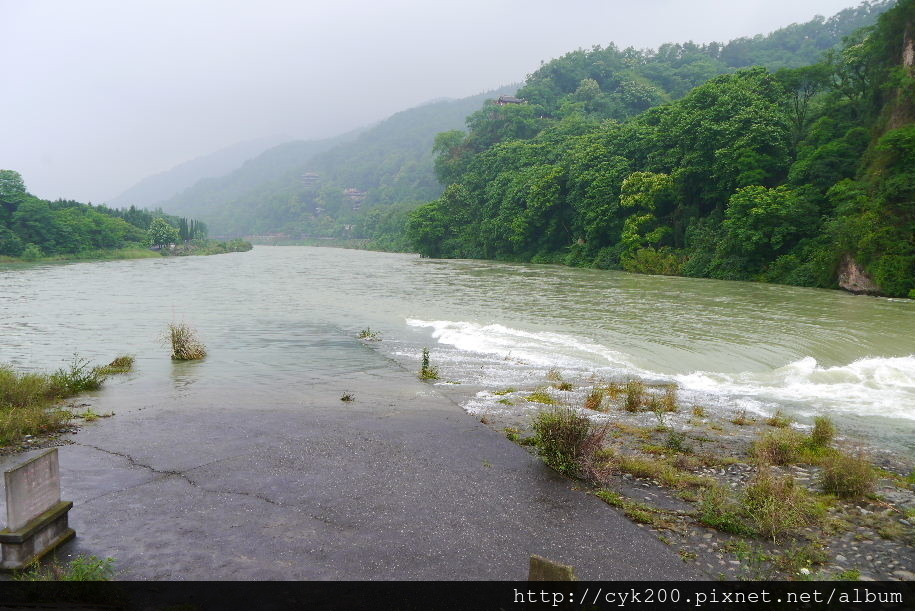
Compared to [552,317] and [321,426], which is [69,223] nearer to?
[552,317]

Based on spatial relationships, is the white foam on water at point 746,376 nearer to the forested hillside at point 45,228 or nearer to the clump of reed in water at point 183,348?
the clump of reed in water at point 183,348

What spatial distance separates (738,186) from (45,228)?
98320 mm

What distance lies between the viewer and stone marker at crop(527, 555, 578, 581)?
14.1ft

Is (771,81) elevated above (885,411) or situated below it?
above

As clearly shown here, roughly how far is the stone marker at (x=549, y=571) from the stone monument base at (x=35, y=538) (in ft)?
17.1

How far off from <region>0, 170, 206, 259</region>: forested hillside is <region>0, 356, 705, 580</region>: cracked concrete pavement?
92.9 m

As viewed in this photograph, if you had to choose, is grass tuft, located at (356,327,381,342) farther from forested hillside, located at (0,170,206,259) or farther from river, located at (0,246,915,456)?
forested hillside, located at (0,170,206,259)

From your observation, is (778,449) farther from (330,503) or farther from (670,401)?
(330,503)

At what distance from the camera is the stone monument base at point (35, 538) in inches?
220

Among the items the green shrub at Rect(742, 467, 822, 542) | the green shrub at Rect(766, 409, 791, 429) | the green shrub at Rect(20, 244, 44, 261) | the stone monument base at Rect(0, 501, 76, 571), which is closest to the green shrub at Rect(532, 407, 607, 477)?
the green shrub at Rect(742, 467, 822, 542)

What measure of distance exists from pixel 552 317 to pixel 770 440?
17.1 m


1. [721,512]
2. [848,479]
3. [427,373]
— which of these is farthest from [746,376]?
[721,512]

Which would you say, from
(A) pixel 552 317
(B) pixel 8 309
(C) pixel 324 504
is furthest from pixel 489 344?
(B) pixel 8 309
